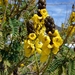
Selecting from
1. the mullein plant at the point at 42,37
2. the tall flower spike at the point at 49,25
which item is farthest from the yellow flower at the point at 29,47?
the tall flower spike at the point at 49,25

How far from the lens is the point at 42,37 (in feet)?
4.90

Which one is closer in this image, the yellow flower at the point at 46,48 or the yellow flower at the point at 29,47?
the yellow flower at the point at 46,48

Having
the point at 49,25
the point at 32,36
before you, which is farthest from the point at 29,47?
the point at 49,25

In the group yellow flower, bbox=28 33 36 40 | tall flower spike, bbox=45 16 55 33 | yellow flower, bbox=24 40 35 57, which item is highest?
tall flower spike, bbox=45 16 55 33

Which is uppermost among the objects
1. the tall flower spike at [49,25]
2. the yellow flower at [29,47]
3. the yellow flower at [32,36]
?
the tall flower spike at [49,25]

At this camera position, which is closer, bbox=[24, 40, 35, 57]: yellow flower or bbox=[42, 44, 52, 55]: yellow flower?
bbox=[42, 44, 52, 55]: yellow flower

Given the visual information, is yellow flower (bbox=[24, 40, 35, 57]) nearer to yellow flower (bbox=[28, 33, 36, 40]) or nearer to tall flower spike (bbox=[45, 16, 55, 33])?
yellow flower (bbox=[28, 33, 36, 40])

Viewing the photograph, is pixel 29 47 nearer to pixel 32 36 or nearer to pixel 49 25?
pixel 32 36

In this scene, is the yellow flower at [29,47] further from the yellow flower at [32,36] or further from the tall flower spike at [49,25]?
the tall flower spike at [49,25]

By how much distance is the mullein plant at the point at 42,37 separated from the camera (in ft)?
4.64

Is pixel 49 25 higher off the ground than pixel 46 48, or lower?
higher

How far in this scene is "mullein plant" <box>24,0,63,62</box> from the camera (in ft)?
4.64

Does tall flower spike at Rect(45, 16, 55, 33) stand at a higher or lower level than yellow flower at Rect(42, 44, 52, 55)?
higher

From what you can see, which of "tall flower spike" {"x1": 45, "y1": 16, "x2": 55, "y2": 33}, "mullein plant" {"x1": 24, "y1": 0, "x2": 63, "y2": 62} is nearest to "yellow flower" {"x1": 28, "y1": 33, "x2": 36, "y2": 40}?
"mullein plant" {"x1": 24, "y1": 0, "x2": 63, "y2": 62}
